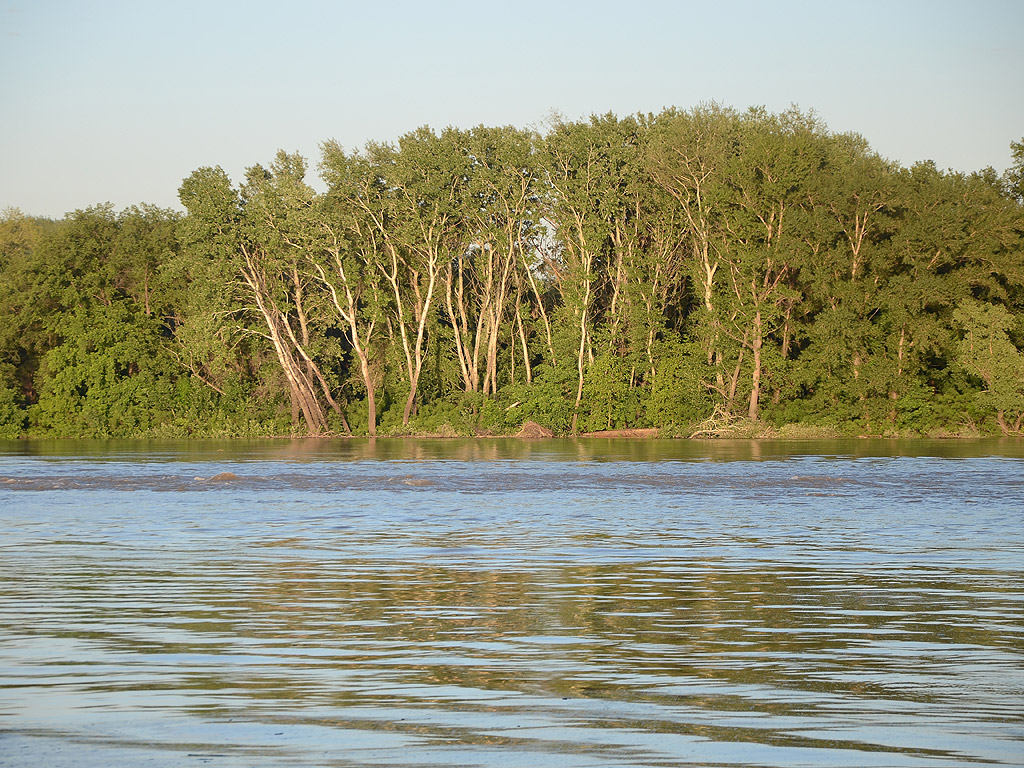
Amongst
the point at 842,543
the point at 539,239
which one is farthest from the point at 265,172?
the point at 842,543

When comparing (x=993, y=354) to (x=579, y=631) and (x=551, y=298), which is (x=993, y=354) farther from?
(x=579, y=631)

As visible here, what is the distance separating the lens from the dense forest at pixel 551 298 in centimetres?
6069

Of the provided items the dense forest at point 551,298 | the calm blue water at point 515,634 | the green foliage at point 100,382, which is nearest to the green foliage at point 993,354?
the dense forest at point 551,298

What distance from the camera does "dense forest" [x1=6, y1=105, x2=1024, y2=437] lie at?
60.7 m

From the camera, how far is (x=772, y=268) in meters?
62.6

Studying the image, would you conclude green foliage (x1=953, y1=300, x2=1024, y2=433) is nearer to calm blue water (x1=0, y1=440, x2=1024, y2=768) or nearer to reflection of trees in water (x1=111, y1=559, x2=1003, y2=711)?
calm blue water (x1=0, y1=440, x2=1024, y2=768)

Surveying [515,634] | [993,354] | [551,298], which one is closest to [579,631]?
[515,634]

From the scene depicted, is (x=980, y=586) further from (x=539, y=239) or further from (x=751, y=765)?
(x=539, y=239)

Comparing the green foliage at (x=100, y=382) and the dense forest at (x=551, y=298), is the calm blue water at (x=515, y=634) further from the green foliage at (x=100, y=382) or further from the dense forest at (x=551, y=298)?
the green foliage at (x=100, y=382)

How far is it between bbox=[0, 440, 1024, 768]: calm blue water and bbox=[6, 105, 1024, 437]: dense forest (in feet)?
126

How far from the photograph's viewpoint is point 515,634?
9.98 meters

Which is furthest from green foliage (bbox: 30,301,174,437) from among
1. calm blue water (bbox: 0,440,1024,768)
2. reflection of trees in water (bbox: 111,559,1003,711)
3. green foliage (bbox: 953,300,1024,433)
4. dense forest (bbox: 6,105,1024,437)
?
reflection of trees in water (bbox: 111,559,1003,711)

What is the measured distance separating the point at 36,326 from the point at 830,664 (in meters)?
73.5

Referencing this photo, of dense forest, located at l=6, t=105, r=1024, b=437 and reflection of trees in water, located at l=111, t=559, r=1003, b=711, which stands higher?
dense forest, located at l=6, t=105, r=1024, b=437
